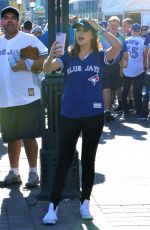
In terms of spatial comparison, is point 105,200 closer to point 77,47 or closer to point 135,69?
point 77,47

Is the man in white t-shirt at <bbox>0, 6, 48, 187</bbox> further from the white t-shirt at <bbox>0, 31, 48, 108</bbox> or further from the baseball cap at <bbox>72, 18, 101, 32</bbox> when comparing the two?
the baseball cap at <bbox>72, 18, 101, 32</bbox>

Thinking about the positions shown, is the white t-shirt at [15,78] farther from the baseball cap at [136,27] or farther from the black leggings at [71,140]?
the baseball cap at [136,27]

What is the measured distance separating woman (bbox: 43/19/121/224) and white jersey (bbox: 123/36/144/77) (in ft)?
21.9

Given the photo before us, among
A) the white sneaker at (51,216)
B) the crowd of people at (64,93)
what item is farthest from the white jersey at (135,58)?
the white sneaker at (51,216)

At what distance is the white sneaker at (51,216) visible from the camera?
474 centimetres

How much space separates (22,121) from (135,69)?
600 cm

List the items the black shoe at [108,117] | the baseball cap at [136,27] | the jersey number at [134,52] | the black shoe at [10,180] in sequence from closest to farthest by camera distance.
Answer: the black shoe at [10,180] → the black shoe at [108,117] → the baseball cap at [136,27] → the jersey number at [134,52]

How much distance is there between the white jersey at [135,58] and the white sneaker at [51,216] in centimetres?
695

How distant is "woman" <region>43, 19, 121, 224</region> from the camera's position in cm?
469

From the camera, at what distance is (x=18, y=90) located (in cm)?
570

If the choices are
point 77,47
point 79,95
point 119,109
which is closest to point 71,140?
point 79,95

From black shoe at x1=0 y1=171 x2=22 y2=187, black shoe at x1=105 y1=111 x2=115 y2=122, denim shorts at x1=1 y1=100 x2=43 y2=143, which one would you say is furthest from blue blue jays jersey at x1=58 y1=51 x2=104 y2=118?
black shoe at x1=105 y1=111 x2=115 y2=122

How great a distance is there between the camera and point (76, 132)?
475 centimetres

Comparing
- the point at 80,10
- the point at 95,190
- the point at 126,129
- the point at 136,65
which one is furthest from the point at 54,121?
the point at 80,10
